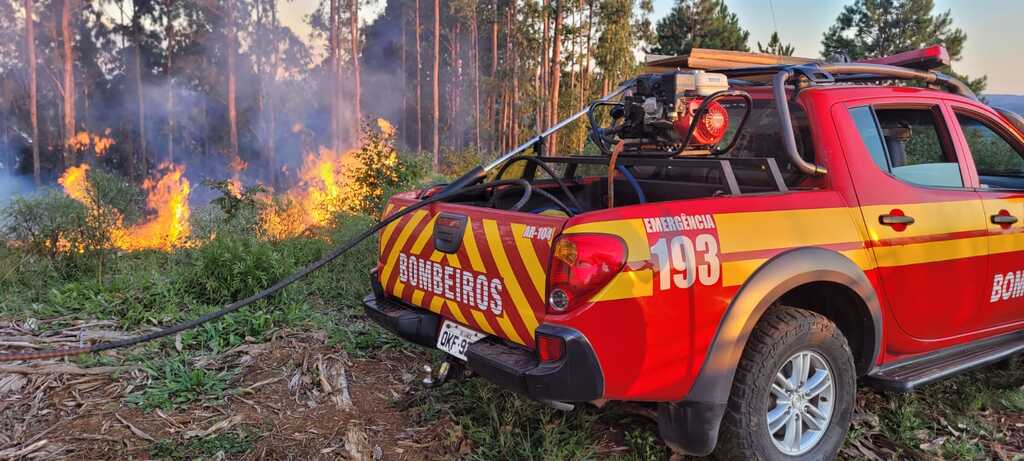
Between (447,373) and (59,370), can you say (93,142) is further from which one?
(447,373)

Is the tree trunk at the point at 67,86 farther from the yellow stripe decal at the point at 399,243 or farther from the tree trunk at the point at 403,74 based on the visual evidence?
the yellow stripe decal at the point at 399,243

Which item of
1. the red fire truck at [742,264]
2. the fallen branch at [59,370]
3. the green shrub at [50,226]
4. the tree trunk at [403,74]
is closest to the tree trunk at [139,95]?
the tree trunk at [403,74]

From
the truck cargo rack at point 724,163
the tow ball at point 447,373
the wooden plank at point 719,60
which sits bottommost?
the tow ball at point 447,373

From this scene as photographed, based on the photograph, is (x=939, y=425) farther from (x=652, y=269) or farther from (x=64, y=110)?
(x=64, y=110)

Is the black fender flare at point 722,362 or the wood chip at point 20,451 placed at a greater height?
the black fender flare at point 722,362

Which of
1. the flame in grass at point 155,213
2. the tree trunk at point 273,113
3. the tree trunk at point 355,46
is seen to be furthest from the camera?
the tree trunk at point 273,113

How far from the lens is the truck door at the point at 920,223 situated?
10.3 ft

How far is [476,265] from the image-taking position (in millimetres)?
2850

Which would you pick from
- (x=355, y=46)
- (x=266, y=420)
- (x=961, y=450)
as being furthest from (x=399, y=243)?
(x=355, y=46)

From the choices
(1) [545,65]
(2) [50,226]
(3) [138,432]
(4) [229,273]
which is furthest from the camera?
(1) [545,65]

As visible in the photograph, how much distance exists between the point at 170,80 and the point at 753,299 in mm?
35147

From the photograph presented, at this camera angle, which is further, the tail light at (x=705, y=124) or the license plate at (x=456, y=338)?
the tail light at (x=705, y=124)

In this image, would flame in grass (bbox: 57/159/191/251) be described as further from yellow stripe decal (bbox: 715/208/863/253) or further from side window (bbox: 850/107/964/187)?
side window (bbox: 850/107/964/187)

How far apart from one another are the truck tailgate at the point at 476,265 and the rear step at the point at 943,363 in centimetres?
190
